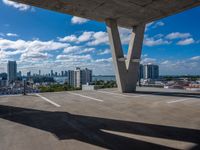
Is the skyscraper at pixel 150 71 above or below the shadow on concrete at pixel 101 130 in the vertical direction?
above

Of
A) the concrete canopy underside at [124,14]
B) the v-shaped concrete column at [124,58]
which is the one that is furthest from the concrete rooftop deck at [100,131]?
the v-shaped concrete column at [124,58]

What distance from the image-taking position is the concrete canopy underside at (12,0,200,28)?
10.5 m

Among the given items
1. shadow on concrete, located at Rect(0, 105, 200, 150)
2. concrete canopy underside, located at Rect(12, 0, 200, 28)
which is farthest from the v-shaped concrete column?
shadow on concrete, located at Rect(0, 105, 200, 150)

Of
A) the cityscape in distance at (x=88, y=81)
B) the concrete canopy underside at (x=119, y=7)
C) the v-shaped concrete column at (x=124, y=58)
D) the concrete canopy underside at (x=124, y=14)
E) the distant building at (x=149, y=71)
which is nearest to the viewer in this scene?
the concrete canopy underside at (x=119, y=7)

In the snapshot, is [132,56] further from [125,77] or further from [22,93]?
[22,93]

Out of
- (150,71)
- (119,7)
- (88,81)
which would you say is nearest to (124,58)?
(119,7)

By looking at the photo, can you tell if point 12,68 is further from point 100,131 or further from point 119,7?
point 100,131

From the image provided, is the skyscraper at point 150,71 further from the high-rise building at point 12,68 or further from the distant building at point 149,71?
the high-rise building at point 12,68

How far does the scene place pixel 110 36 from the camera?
1354cm

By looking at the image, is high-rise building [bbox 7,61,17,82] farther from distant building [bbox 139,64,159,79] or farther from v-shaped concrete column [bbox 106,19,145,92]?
v-shaped concrete column [bbox 106,19,145,92]

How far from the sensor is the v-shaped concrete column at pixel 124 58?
13406 millimetres

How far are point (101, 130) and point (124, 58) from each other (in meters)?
9.37

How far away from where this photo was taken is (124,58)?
43.9 feet

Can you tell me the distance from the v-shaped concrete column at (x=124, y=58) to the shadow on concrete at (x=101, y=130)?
311 inches
